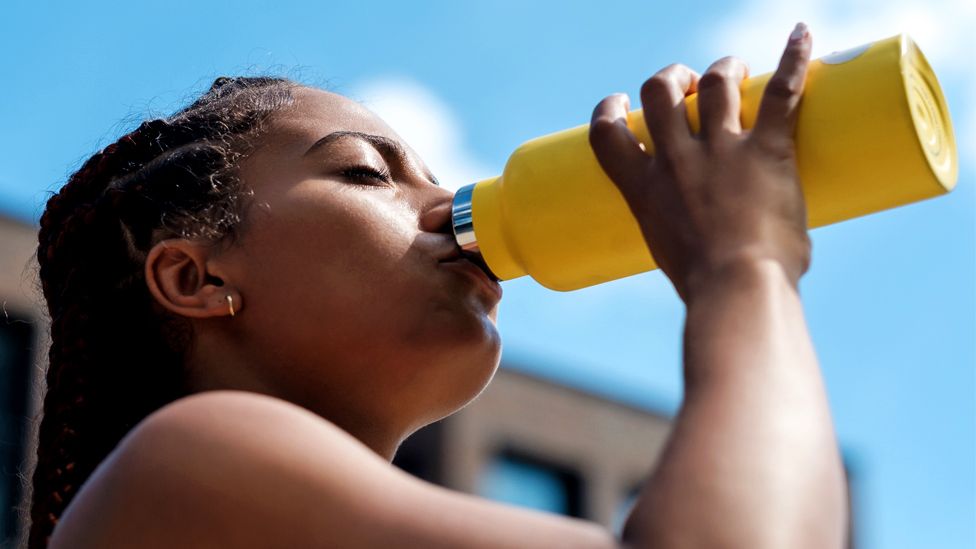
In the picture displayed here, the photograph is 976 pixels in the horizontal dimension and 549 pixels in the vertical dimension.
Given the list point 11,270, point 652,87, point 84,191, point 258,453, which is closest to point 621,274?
point 652,87

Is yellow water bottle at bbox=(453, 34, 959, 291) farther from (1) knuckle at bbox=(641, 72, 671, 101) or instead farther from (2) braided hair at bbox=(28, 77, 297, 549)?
(2) braided hair at bbox=(28, 77, 297, 549)

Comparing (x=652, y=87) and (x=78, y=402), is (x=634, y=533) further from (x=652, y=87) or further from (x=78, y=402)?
(x=78, y=402)

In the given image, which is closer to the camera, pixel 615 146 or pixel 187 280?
pixel 615 146

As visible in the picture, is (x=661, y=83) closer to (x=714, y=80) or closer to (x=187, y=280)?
(x=714, y=80)

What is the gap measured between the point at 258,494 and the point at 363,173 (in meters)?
0.95

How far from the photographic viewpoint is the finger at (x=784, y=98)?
2.20m

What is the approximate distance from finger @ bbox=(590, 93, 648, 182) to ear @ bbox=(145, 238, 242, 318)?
774 mm

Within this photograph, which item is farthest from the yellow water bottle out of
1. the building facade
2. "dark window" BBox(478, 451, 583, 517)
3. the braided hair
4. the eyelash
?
"dark window" BBox(478, 451, 583, 517)

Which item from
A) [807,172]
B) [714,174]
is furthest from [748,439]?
[807,172]

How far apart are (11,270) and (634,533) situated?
760 inches

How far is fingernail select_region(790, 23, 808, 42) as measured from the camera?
231cm

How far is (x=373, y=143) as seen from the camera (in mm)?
2932

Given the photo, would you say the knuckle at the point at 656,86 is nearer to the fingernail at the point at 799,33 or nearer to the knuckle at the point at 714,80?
the knuckle at the point at 714,80

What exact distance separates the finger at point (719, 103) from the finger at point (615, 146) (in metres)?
0.10
